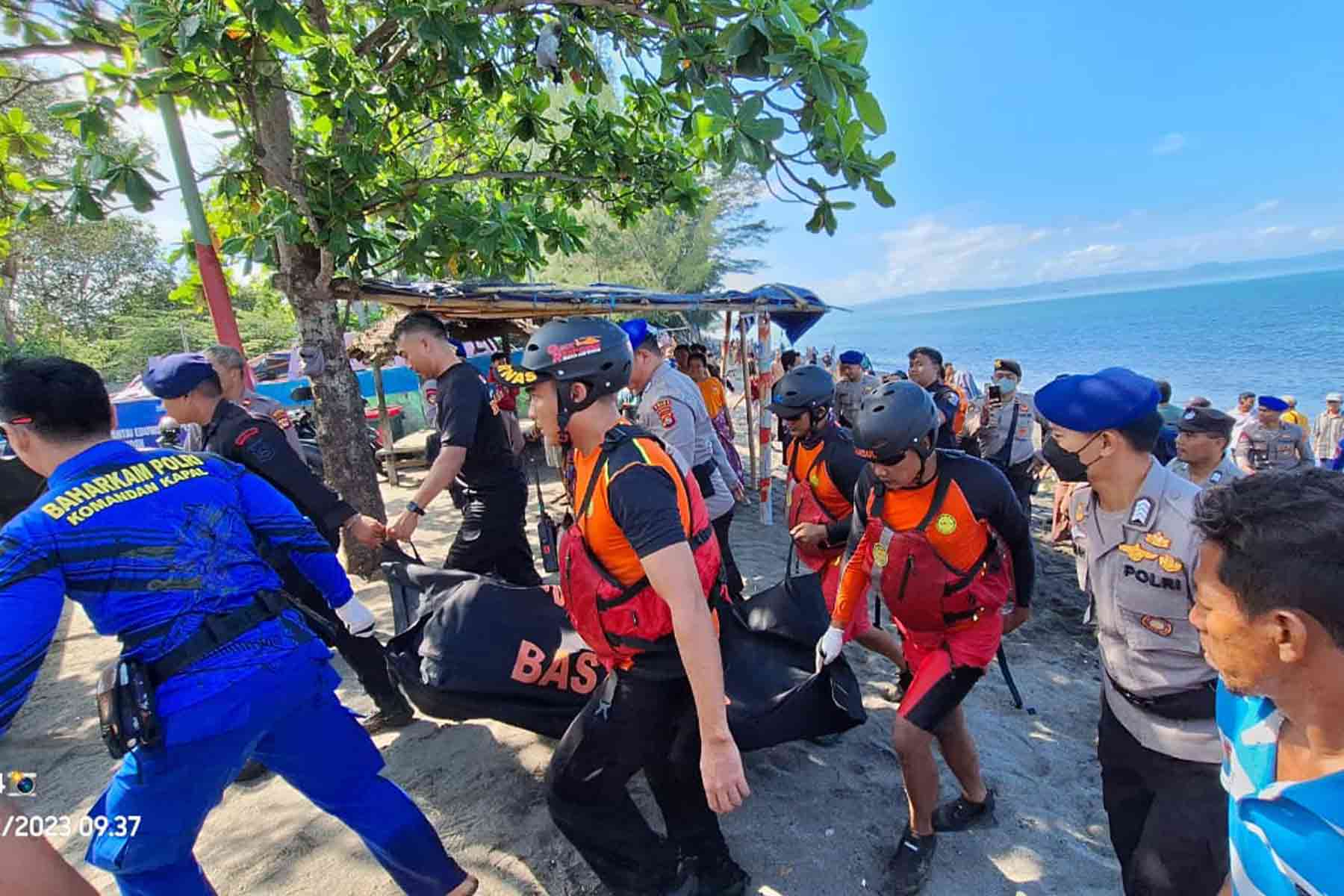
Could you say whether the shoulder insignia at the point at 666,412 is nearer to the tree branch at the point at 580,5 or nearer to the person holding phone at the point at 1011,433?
the tree branch at the point at 580,5

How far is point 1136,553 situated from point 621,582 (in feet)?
5.30

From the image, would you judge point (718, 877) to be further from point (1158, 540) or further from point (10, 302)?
point (10, 302)

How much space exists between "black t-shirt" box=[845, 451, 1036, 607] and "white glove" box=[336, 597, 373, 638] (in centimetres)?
263

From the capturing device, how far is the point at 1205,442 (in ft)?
13.1

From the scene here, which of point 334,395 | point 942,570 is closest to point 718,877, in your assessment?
point 942,570

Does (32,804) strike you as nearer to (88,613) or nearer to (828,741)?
(88,613)

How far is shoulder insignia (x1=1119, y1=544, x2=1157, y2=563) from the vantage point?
192 cm

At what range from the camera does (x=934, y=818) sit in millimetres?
2883

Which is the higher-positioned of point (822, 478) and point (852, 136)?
point (852, 136)

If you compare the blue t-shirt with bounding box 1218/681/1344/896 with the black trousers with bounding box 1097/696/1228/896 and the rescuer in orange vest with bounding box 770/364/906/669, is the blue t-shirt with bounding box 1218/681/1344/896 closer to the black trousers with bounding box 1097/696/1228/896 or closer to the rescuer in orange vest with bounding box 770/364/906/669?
the black trousers with bounding box 1097/696/1228/896

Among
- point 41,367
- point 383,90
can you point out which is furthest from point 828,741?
point 383,90

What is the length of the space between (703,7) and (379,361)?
8.90 meters

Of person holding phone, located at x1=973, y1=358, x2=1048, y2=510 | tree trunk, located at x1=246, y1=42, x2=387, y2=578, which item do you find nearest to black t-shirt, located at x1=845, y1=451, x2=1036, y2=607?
person holding phone, located at x1=973, y1=358, x2=1048, y2=510

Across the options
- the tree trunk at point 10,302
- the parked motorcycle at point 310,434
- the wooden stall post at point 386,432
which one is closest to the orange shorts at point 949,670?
the parked motorcycle at point 310,434
